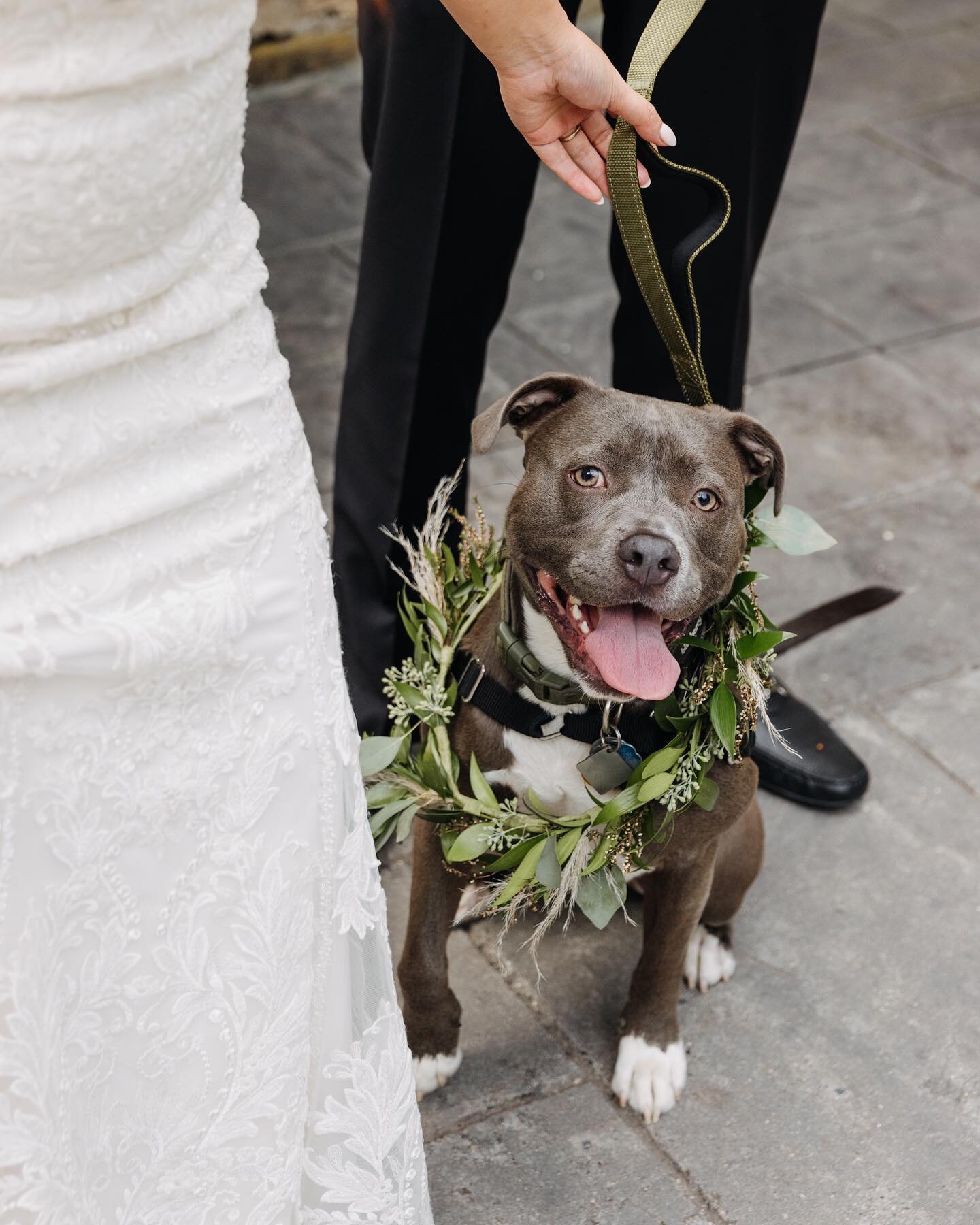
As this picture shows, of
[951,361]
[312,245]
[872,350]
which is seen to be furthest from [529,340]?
[951,361]

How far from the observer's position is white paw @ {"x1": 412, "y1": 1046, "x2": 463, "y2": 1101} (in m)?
2.63

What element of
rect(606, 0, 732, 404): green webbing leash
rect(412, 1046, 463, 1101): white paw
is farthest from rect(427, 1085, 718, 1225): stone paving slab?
rect(606, 0, 732, 404): green webbing leash

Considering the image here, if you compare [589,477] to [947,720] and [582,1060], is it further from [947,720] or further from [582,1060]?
[947,720]

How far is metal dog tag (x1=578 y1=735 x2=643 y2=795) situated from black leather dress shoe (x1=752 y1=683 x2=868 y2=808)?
0.94 meters

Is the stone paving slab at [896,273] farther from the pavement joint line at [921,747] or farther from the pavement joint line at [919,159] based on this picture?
the pavement joint line at [921,747]

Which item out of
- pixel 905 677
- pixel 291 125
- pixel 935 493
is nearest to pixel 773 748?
pixel 905 677

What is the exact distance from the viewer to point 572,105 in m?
2.12

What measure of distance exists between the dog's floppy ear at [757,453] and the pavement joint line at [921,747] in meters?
1.23

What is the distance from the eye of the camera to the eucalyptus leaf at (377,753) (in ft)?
8.25

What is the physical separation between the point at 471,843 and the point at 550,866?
0.14 m

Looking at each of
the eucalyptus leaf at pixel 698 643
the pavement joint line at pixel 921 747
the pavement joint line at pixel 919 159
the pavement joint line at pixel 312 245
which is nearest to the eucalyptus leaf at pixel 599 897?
the eucalyptus leaf at pixel 698 643

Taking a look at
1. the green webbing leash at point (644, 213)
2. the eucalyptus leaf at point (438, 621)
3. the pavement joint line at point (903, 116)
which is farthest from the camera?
Answer: the pavement joint line at point (903, 116)

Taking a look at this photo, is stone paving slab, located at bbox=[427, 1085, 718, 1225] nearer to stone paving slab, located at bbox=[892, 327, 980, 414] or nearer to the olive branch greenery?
the olive branch greenery

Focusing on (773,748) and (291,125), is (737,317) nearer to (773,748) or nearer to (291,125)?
(773,748)
